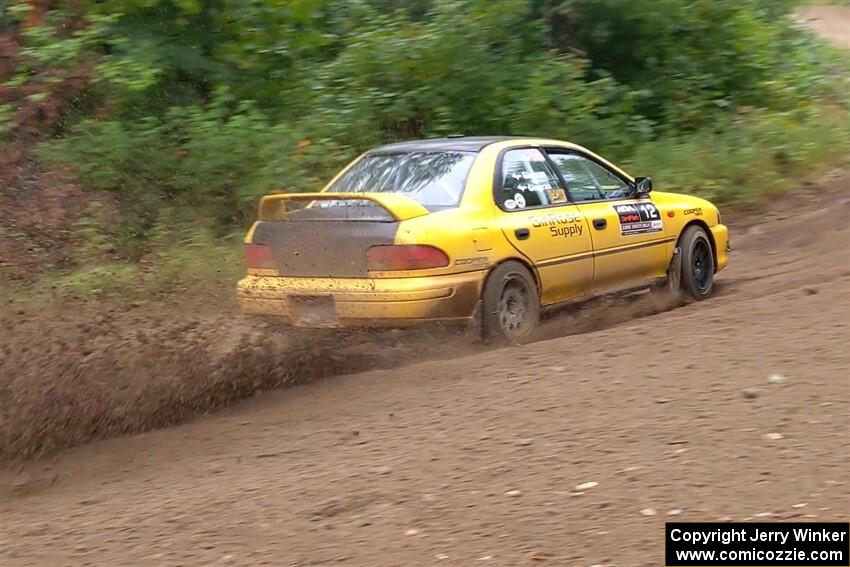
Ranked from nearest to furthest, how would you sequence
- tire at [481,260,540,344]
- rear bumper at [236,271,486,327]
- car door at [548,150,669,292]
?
1. rear bumper at [236,271,486,327]
2. tire at [481,260,540,344]
3. car door at [548,150,669,292]

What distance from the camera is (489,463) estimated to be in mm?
4977

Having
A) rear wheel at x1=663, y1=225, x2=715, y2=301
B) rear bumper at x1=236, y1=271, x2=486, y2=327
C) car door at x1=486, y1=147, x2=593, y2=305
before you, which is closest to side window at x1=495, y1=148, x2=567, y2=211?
car door at x1=486, y1=147, x2=593, y2=305

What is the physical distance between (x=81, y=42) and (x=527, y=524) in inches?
333

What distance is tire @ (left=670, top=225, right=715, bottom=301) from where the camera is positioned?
29.8ft

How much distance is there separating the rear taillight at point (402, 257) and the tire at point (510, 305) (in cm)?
48

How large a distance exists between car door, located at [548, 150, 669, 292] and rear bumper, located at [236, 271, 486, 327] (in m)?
1.41

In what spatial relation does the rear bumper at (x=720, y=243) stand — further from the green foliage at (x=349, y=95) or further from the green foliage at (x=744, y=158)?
the green foliage at (x=349, y=95)

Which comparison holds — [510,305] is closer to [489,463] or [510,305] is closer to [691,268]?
[691,268]

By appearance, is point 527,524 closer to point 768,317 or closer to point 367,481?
point 367,481

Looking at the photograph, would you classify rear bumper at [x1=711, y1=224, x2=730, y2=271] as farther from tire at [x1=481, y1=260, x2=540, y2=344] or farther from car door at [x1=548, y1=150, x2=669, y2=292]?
tire at [x1=481, y1=260, x2=540, y2=344]

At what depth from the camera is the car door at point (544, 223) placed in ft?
24.8

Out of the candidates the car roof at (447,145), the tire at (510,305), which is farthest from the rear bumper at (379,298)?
the car roof at (447,145)

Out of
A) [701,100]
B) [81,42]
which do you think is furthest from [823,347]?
[701,100]

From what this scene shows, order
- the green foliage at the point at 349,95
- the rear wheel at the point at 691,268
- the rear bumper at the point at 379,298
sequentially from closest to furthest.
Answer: the rear bumper at the point at 379,298 < the rear wheel at the point at 691,268 < the green foliage at the point at 349,95
